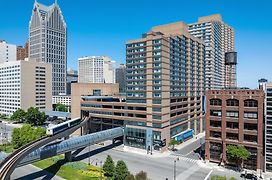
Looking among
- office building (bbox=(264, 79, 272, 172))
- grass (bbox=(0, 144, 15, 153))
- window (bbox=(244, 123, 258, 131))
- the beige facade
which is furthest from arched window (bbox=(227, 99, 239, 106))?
grass (bbox=(0, 144, 15, 153))

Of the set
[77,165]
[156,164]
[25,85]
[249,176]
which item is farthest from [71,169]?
[25,85]

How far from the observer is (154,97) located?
3693 inches

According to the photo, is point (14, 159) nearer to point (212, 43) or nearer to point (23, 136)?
point (23, 136)

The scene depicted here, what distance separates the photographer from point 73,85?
125m

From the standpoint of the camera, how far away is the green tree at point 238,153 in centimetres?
6886

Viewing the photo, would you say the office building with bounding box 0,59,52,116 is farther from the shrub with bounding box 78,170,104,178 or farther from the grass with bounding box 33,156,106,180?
the shrub with bounding box 78,170,104,178

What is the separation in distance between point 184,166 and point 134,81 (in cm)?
4088

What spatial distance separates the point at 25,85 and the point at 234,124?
156m

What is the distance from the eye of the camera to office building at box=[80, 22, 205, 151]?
3676 inches

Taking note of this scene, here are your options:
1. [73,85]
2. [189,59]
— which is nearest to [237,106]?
[189,59]

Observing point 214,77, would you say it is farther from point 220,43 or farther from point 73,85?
point 73,85

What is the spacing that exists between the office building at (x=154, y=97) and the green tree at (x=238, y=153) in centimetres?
2791

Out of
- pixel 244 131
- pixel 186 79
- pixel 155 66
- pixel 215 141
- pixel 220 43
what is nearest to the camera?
pixel 244 131

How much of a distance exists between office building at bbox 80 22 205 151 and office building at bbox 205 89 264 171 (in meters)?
19.8
